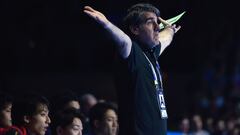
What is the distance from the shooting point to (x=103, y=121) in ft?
20.7

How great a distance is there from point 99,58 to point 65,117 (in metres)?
9.79

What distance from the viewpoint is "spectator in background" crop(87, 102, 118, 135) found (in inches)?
247

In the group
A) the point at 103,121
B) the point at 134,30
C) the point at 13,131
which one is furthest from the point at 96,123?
the point at 134,30

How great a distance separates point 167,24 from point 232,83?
11242 mm

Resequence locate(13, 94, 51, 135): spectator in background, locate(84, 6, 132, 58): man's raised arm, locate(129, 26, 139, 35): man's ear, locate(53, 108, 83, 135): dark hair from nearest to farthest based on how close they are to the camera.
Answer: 1. locate(84, 6, 132, 58): man's raised arm
2. locate(129, 26, 139, 35): man's ear
3. locate(13, 94, 51, 135): spectator in background
4. locate(53, 108, 83, 135): dark hair

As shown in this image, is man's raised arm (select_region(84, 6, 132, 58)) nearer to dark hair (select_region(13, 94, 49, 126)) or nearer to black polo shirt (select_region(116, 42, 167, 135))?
black polo shirt (select_region(116, 42, 167, 135))

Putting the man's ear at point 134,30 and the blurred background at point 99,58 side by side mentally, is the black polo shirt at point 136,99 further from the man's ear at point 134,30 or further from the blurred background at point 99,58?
the blurred background at point 99,58

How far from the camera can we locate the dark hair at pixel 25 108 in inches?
217

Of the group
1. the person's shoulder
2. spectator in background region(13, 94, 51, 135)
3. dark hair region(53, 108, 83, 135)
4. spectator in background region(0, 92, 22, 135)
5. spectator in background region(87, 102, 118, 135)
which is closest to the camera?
the person's shoulder

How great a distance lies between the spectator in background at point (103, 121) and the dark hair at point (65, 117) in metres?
0.39

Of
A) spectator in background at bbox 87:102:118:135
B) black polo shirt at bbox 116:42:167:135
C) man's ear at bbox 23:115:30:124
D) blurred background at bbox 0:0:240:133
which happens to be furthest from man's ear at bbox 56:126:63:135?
blurred background at bbox 0:0:240:133

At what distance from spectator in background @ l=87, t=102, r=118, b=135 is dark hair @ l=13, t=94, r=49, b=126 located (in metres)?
0.75

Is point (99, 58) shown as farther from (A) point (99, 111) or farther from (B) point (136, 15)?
(B) point (136, 15)

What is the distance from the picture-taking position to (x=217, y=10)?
13.7 meters
